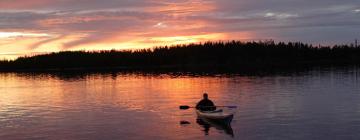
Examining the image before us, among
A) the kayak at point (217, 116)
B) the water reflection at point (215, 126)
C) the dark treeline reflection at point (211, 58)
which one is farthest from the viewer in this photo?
the dark treeline reflection at point (211, 58)

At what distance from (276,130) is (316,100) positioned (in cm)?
1902

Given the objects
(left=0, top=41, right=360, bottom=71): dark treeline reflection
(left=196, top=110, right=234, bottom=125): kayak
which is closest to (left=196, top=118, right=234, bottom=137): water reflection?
(left=196, top=110, right=234, bottom=125): kayak

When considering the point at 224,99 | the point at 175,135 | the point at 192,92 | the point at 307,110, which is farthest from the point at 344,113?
the point at 192,92

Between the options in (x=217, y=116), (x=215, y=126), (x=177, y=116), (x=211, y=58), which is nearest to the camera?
(x=215, y=126)

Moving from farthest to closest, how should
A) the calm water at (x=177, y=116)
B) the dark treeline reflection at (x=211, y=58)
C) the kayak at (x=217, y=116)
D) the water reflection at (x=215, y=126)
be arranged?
the dark treeline reflection at (x=211, y=58) < the kayak at (x=217, y=116) < the water reflection at (x=215, y=126) < the calm water at (x=177, y=116)

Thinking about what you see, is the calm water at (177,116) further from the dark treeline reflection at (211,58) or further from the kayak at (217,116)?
the dark treeline reflection at (211,58)

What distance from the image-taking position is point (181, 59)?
19262 cm

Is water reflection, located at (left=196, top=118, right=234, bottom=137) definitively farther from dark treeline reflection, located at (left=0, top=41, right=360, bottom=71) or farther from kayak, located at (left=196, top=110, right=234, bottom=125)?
dark treeline reflection, located at (left=0, top=41, right=360, bottom=71)

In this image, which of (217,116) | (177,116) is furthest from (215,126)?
(177,116)

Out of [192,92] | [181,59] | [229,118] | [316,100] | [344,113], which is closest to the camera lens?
[229,118]

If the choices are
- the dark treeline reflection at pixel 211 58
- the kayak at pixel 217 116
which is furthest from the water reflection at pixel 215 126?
the dark treeline reflection at pixel 211 58

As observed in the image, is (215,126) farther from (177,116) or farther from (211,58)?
(211,58)

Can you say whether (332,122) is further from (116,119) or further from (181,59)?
(181,59)

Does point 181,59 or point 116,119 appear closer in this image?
point 116,119
